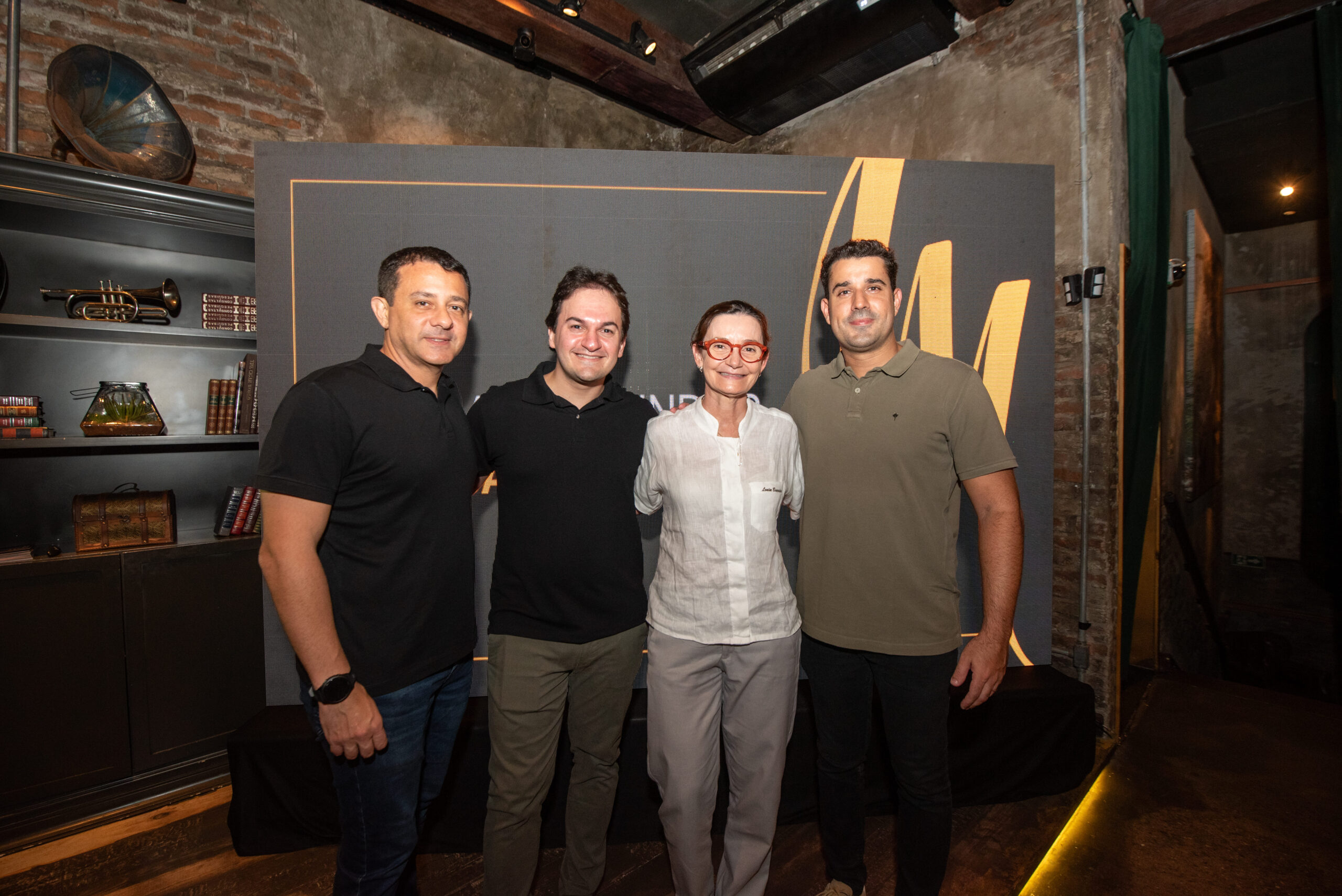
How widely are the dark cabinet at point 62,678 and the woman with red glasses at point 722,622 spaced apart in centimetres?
244

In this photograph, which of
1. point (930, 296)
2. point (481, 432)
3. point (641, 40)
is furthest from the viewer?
point (641, 40)

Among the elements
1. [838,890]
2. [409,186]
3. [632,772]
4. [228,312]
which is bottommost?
[838,890]

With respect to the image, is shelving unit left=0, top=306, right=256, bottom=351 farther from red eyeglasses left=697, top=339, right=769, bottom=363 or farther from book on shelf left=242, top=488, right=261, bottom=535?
red eyeglasses left=697, top=339, right=769, bottom=363

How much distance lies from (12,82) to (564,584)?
3488 mm

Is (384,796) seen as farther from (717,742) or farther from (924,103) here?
(924,103)

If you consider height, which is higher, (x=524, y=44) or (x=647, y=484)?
(x=524, y=44)

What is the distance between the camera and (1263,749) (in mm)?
2783

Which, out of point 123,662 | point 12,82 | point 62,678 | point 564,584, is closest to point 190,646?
point 123,662

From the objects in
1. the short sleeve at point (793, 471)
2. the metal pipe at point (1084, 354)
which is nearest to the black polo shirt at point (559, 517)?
the short sleeve at point (793, 471)

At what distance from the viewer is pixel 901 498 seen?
5.11 feet

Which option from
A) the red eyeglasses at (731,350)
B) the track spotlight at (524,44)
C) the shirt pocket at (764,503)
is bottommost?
the shirt pocket at (764,503)

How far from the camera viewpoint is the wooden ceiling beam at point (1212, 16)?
3.02 meters

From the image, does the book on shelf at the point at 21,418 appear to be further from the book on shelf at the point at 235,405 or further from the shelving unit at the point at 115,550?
the book on shelf at the point at 235,405

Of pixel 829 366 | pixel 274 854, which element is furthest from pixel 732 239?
pixel 274 854
